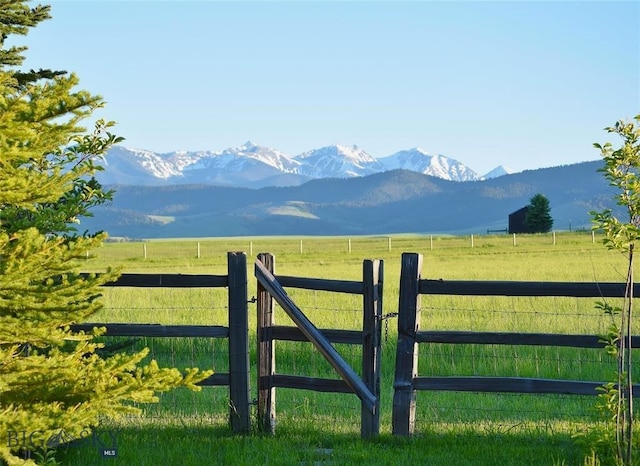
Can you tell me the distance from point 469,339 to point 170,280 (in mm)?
3350

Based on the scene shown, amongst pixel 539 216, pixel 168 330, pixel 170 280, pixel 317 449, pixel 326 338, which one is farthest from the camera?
pixel 539 216

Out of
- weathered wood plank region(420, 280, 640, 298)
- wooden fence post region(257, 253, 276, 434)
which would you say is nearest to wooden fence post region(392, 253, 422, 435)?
weathered wood plank region(420, 280, 640, 298)

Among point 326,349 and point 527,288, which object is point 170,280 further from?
point 527,288

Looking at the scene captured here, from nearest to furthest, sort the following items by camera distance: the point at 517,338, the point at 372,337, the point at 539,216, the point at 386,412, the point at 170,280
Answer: the point at 517,338
the point at 372,337
the point at 170,280
the point at 386,412
the point at 539,216

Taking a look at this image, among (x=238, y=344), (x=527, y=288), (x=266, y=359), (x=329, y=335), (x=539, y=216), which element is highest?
(x=539, y=216)

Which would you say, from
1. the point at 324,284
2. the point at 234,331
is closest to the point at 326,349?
the point at 324,284

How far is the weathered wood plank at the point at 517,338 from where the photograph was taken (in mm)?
8945

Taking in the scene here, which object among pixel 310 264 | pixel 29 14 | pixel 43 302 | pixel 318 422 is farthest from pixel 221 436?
pixel 310 264

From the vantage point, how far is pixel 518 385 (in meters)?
9.05

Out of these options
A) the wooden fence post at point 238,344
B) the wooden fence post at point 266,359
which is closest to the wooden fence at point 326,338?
the wooden fence post at point 266,359

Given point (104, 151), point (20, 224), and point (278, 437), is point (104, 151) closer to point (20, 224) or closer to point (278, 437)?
point (20, 224)

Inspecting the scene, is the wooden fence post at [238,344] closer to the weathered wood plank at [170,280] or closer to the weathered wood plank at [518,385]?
the weathered wood plank at [170,280]

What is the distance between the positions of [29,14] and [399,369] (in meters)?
5.71

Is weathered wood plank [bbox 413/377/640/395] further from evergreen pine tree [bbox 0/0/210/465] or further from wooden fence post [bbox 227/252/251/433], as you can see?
evergreen pine tree [bbox 0/0/210/465]
